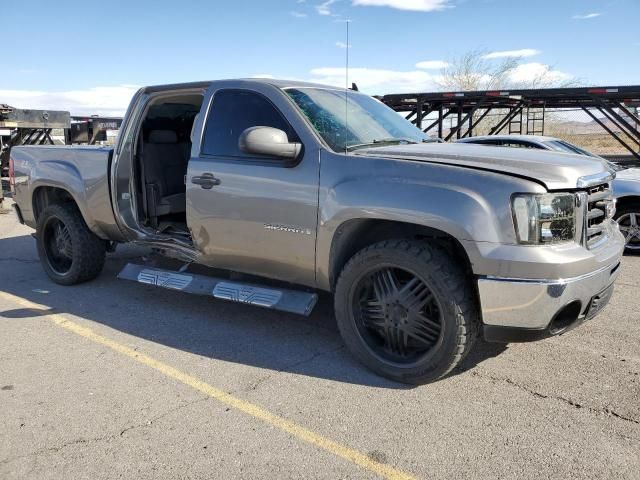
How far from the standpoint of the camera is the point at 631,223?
7352mm

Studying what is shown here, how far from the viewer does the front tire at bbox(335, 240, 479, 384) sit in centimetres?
339

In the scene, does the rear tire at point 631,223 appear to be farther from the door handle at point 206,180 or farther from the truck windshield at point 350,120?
the door handle at point 206,180

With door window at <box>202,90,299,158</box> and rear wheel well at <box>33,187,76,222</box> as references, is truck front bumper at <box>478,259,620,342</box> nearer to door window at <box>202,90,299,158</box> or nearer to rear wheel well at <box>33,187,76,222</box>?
door window at <box>202,90,299,158</box>

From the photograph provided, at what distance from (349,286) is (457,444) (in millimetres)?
1225

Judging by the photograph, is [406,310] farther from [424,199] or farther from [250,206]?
[250,206]

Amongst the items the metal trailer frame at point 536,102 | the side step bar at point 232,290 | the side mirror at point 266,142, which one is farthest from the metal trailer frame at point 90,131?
the side mirror at point 266,142

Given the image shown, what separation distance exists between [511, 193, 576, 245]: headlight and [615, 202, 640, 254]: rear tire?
473 centimetres

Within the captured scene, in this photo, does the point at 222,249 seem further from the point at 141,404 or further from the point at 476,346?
the point at 476,346

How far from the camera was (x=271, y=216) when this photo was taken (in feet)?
13.4

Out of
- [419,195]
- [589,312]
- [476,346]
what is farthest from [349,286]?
[589,312]

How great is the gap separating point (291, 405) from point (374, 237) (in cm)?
128

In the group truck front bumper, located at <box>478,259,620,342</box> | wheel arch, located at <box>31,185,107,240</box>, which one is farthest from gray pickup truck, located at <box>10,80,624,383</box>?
wheel arch, located at <box>31,185,107,240</box>

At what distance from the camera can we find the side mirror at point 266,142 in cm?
382

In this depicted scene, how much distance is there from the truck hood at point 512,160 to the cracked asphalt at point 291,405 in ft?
4.31
